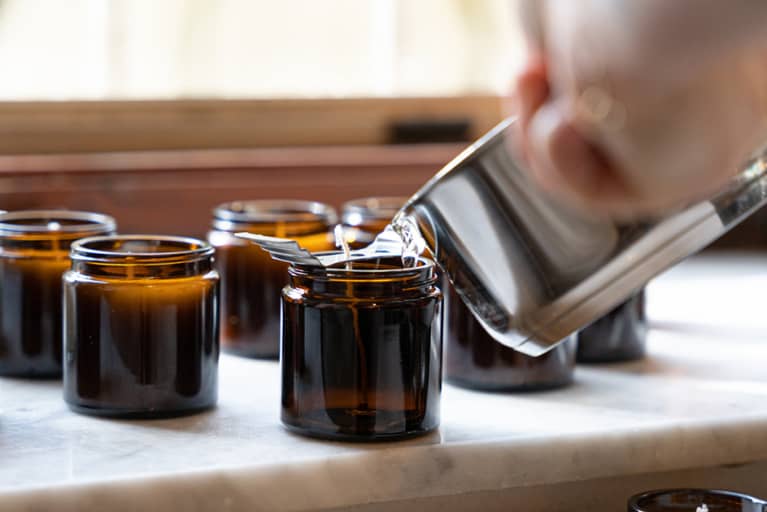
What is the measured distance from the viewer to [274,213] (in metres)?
1.13

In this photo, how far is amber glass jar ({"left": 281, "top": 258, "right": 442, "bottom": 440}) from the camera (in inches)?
31.8

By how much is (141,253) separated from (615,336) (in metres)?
0.42

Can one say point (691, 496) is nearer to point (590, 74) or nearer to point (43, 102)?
point (590, 74)

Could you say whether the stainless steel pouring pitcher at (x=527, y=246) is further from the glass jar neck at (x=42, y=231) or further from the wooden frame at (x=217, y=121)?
the wooden frame at (x=217, y=121)

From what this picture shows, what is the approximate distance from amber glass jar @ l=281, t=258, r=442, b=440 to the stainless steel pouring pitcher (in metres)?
0.04

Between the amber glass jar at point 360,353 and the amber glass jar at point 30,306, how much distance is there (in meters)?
0.23

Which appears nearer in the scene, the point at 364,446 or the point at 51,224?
the point at 364,446

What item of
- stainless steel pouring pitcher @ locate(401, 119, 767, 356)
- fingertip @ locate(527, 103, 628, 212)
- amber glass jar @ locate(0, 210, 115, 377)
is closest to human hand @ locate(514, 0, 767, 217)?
fingertip @ locate(527, 103, 628, 212)

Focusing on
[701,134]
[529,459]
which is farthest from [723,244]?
[701,134]

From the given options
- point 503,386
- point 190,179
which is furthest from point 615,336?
point 190,179

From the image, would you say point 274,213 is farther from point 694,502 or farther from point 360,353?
point 694,502

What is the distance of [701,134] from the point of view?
0.38m

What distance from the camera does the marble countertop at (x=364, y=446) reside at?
0.75m

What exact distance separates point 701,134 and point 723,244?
4.72 feet
